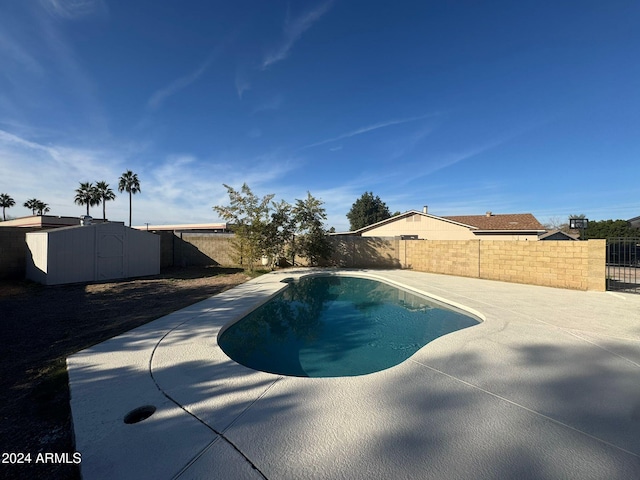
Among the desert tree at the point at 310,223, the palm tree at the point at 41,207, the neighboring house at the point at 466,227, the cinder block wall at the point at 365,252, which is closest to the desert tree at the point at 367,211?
the neighboring house at the point at 466,227

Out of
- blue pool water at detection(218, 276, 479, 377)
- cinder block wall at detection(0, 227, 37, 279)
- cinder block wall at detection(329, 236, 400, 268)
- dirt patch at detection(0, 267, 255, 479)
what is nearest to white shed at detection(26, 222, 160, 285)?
cinder block wall at detection(0, 227, 37, 279)

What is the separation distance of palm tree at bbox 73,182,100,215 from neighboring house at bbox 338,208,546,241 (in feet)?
118

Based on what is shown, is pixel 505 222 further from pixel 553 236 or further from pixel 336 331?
pixel 336 331

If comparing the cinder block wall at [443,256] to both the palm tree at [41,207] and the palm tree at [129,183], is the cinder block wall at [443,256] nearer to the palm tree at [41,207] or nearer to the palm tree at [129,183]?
the palm tree at [129,183]

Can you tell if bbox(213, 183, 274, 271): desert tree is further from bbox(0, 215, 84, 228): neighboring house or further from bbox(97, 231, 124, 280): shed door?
bbox(0, 215, 84, 228): neighboring house

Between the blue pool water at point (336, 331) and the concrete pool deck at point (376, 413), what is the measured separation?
795 mm

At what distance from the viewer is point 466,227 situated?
2158cm

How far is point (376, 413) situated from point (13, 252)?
14184 mm

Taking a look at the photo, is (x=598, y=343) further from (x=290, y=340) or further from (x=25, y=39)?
(x=25, y=39)

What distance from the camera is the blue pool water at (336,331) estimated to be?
171 inches

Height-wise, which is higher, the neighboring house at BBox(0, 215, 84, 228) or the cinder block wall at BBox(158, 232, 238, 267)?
the neighboring house at BBox(0, 215, 84, 228)

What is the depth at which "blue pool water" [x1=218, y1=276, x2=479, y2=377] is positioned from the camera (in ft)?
14.3

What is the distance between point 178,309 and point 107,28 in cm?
755

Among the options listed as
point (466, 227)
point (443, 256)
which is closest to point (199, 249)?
point (443, 256)
